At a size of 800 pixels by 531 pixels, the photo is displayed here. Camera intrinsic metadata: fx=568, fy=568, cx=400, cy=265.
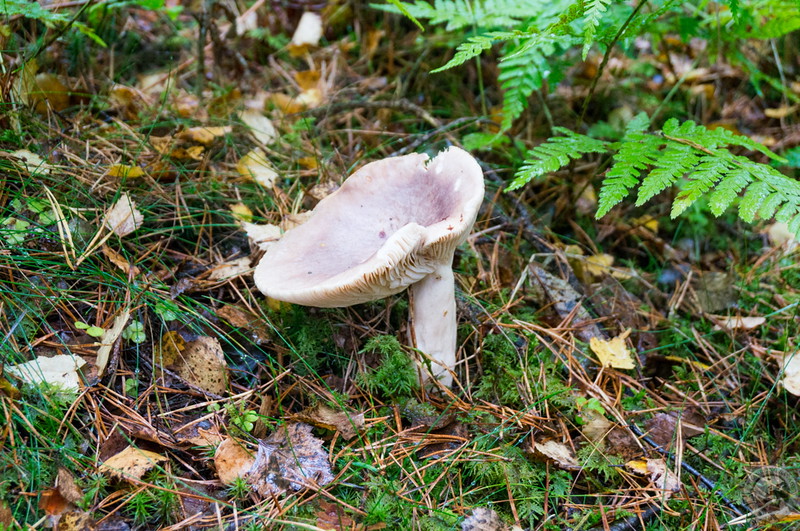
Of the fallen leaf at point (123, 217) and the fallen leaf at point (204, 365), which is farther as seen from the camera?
the fallen leaf at point (123, 217)

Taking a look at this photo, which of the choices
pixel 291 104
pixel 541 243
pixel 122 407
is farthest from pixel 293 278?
pixel 291 104

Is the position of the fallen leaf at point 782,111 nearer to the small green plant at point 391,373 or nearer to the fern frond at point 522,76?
the fern frond at point 522,76

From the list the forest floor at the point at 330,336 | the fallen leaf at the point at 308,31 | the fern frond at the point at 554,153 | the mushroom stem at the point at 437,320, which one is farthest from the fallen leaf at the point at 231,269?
the fallen leaf at the point at 308,31

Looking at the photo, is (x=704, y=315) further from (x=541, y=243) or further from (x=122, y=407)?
(x=122, y=407)

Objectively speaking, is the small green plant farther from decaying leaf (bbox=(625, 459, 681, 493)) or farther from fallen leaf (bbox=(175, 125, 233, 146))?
fallen leaf (bbox=(175, 125, 233, 146))

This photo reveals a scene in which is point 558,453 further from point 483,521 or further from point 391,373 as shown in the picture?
point 391,373

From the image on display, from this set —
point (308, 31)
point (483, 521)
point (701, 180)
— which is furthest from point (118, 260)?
point (308, 31)

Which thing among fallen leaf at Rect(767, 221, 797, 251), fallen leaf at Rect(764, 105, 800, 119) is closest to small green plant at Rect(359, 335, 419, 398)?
fallen leaf at Rect(767, 221, 797, 251)
